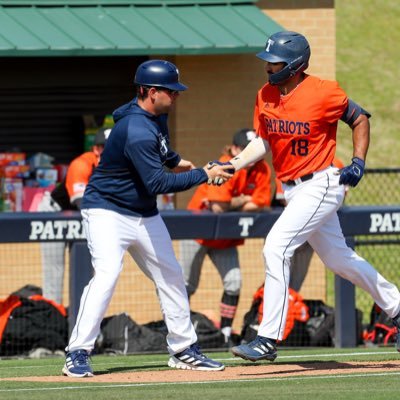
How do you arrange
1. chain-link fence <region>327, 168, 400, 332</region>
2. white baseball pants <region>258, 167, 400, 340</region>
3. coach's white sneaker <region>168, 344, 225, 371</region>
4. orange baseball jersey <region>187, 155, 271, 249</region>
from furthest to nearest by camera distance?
1. chain-link fence <region>327, 168, 400, 332</region>
2. orange baseball jersey <region>187, 155, 271, 249</region>
3. coach's white sneaker <region>168, 344, 225, 371</region>
4. white baseball pants <region>258, 167, 400, 340</region>

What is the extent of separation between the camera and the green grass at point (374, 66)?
79.5 feet

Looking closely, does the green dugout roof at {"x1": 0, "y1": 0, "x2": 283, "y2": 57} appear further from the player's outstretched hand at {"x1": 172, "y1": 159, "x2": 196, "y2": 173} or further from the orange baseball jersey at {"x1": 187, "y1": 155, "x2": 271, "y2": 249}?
the player's outstretched hand at {"x1": 172, "y1": 159, "x2": 196, "y2": 173}

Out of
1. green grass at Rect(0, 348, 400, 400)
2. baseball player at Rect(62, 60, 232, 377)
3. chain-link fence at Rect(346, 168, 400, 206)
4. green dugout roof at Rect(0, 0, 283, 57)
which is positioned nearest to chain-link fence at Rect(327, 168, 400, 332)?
chain-link fence at Rect(346, 168, 400, 206)

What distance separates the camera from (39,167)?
13977 millimetres

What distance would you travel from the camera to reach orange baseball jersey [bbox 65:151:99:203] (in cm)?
1230

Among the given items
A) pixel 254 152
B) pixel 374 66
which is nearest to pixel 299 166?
pixel 254 152

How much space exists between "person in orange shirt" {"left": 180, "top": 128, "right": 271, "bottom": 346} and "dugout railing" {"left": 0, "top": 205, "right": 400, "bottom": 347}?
0.37 meters

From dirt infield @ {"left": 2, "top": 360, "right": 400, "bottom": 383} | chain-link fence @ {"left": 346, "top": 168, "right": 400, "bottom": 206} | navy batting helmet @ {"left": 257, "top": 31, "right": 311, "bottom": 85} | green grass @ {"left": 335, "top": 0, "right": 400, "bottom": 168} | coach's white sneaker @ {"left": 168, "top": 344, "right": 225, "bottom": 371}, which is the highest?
green grass @ {"left": 335, "top": 0, "right": 400, "bottom": 168}

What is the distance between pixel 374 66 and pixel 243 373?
17.9 metres

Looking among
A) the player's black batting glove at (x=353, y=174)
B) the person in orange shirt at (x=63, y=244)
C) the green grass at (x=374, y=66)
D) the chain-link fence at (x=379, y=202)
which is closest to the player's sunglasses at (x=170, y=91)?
the player's black batting glove at (x=353, y=174)

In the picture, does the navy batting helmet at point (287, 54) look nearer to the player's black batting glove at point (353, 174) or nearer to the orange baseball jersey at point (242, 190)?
the player's black batting glove at point (353, 174)

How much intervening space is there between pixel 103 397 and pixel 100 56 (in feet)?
22.8

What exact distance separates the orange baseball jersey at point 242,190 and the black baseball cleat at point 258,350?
3415 mm

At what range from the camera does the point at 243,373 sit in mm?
9094
